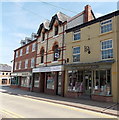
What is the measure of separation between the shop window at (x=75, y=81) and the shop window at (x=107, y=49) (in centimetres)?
361

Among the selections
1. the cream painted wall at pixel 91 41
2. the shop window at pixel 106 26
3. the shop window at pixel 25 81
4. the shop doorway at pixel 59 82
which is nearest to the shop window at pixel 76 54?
the cream painted wall at pixel 91 41

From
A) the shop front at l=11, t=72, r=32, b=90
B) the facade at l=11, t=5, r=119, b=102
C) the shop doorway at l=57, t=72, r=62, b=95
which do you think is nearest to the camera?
the facade at l=11, t=5, r=119, b=102

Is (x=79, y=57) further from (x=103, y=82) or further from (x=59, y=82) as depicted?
(x=59, y=82)

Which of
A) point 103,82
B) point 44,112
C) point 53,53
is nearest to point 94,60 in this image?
point 103,82

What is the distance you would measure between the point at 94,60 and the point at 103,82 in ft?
8.22

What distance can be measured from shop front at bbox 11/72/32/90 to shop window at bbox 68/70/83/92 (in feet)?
34.5

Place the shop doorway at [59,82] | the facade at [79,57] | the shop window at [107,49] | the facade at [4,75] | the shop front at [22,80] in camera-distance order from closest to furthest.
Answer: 1. the facade at [79,57]
2. the shop window at [107,49]
3. the shop doorway at [59,82]
4. the shop front at [22,80]
5. the facade at [4,75]

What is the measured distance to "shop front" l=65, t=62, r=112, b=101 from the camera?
13375mm

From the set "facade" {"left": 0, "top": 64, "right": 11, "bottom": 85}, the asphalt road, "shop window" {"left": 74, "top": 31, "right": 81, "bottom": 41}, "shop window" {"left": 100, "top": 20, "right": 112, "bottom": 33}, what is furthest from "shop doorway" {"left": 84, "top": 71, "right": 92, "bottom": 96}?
"facade" {"left": 0, "top": 64, "right": 11, "bottom": 85}

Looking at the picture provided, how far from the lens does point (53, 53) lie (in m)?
20.8

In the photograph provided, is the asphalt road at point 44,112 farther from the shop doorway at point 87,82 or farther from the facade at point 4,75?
the facade at point 4,75

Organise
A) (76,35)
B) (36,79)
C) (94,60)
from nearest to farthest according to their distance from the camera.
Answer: (94,60)
(76,35)
(36,79)

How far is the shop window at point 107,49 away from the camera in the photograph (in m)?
13.8

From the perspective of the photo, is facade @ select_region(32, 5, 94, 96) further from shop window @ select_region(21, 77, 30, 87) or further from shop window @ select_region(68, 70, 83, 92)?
shop window @ select_region(21, 77, 30, 87)
